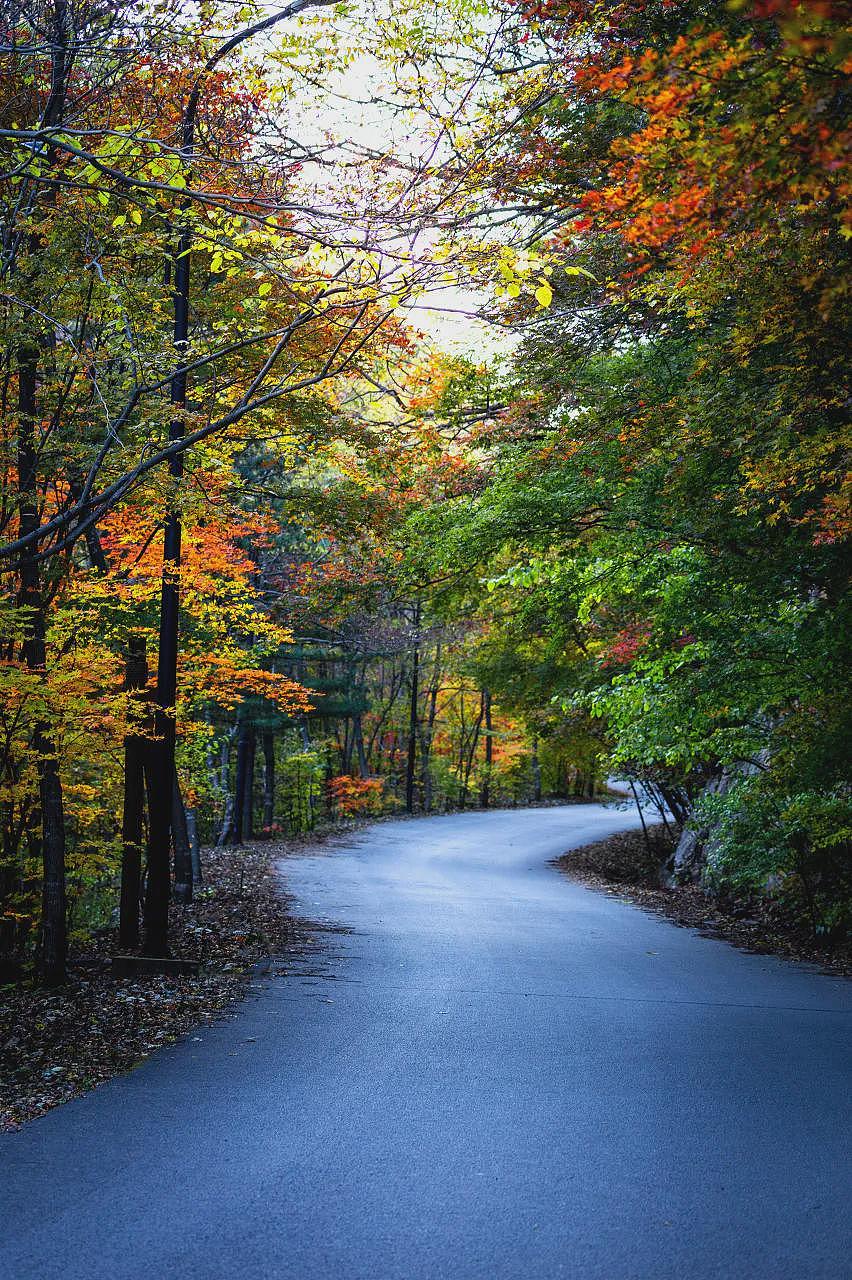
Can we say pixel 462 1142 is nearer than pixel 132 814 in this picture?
Yes

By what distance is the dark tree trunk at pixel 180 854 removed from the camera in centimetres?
1329

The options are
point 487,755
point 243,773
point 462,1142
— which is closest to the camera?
point 462,1142

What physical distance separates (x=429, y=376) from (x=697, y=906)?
9.82 m

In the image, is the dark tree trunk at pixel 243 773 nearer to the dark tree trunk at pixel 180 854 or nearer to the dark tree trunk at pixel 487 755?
the dark tree trunk at pixel 180 854

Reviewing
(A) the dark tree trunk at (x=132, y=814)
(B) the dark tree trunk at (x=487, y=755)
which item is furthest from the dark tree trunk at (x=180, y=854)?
(B) the dark tree trunk at (x=487, y=755)

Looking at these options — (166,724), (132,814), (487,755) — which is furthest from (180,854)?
(487,755)

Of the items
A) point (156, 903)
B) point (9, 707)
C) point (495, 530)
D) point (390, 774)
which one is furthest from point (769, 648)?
point (390, 774)

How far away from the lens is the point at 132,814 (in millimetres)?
9164

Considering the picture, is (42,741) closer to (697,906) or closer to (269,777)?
(697,906)

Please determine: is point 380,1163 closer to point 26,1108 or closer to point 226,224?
point 26,1108

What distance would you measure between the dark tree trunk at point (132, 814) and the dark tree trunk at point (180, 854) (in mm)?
3872

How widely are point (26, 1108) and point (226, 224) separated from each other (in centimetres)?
561

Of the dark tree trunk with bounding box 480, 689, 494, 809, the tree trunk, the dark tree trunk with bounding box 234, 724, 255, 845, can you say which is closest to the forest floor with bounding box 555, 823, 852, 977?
the dark tree trunk with bounding box 234, 724, 255, 845

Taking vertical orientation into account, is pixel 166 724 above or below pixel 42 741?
above
